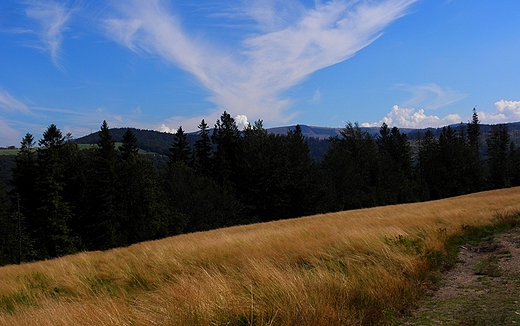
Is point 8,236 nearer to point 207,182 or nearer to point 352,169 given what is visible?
point 207,182

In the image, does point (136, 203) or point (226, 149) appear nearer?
A: point (136, 203)

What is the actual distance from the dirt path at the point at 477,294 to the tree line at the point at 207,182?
39460mm

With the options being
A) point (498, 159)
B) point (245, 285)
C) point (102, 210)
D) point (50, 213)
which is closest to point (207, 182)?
point (102, 210)

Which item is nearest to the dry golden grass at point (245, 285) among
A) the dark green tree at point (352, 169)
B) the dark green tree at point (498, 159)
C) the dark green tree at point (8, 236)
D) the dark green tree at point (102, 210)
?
the dark green tree at point (102, 210)

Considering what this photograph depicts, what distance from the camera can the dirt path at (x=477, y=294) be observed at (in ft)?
15.6

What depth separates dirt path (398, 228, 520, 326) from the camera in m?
4.75

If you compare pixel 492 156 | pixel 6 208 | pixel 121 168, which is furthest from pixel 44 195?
pixel 492 156

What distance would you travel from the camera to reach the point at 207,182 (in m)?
54.3

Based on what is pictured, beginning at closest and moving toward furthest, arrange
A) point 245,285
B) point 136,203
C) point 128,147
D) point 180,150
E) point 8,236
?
point 245,285 → point 8,236 → point 136,203 → point 128,147 → point 180,150

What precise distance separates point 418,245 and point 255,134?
2229 inches

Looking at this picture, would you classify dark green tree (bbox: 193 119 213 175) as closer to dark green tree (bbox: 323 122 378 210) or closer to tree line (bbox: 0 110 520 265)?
tree line (bbox: 0 110 520 265)

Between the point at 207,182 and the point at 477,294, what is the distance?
164ft

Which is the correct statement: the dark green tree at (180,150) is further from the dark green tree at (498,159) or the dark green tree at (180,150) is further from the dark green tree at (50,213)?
the dark green tree at (498,159)

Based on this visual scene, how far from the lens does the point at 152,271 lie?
8789 mm
